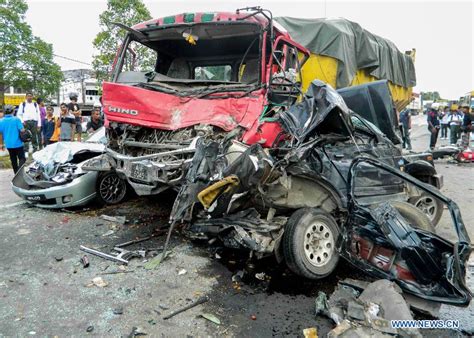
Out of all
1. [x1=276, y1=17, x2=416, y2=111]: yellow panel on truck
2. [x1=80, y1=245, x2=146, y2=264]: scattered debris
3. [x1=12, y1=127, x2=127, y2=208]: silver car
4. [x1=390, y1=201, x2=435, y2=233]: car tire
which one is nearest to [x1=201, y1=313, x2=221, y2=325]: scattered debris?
[x1=80, y1=245, x2=146, y2=264]: scattered debris

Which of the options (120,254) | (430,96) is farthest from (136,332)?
(430,96)

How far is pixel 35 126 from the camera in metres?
10.3

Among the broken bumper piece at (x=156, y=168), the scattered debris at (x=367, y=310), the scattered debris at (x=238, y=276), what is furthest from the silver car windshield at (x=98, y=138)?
the scattered debris at (x=367, y=310)

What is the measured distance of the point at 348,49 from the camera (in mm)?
7781

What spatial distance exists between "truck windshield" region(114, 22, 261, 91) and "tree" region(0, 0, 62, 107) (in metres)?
31.4

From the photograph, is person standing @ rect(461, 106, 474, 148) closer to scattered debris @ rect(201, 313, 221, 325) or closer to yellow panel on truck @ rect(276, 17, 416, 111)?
yellow panel on truck @ rect(276, 17, 416, 111)

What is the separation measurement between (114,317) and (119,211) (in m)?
2.86

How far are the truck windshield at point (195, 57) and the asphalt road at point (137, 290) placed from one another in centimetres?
208

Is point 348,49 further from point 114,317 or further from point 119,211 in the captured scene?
point 114,317

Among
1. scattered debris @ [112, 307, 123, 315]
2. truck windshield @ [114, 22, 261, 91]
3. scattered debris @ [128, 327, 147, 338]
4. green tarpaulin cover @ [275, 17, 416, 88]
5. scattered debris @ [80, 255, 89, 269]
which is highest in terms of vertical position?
green tarpaulin cover @ [275, 17, 416, 88]

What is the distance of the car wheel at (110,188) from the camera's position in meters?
5.39

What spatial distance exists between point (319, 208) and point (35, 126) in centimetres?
953

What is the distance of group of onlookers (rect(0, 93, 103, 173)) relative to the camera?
7.43 metres

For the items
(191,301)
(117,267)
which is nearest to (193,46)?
(117,267)
